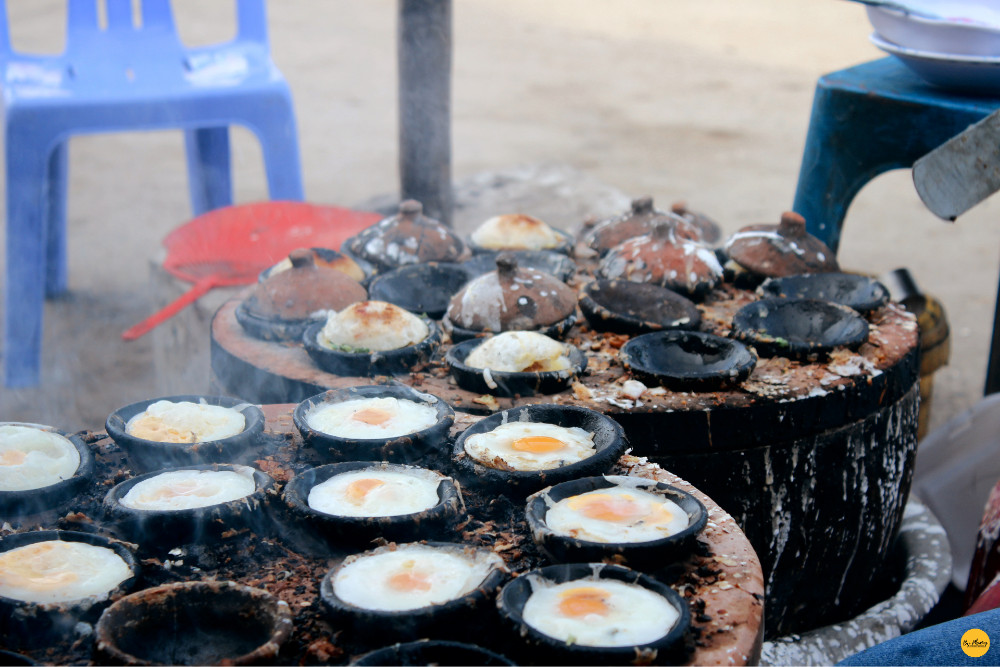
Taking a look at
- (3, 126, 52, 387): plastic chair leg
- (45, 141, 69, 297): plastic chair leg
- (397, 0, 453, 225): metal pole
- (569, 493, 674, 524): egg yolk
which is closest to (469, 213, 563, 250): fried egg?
(397, 0, 453, 225): metal pole

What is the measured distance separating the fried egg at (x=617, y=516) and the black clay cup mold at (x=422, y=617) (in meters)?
0.23

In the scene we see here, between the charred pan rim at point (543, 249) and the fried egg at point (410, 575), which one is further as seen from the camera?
the charred pan rim at point (543, 249)

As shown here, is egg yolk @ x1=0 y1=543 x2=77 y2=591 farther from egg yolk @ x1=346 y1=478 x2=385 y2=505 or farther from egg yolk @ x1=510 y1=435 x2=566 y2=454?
egg yolk @ x1=510 y1=435 x2=566 y2=454

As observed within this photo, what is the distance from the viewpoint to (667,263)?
11.0 ft

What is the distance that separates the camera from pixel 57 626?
5.40 feet

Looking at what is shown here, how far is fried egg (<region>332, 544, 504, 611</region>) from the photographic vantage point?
1.69 meters

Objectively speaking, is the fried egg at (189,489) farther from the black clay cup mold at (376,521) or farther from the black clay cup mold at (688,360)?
the black clay cup mold at (688,360)

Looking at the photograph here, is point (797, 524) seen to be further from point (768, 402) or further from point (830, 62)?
point (830, 62)

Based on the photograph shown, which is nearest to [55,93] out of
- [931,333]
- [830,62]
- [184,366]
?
[184,366]

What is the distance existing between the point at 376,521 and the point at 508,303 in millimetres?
1281

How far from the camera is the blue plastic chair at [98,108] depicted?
495 cm

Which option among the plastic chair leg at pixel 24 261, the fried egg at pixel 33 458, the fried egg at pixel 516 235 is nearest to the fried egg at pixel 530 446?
the fried egg at pixel 33 458

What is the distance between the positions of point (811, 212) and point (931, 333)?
80 cm

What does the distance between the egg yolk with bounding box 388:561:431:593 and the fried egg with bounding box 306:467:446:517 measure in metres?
0.16
